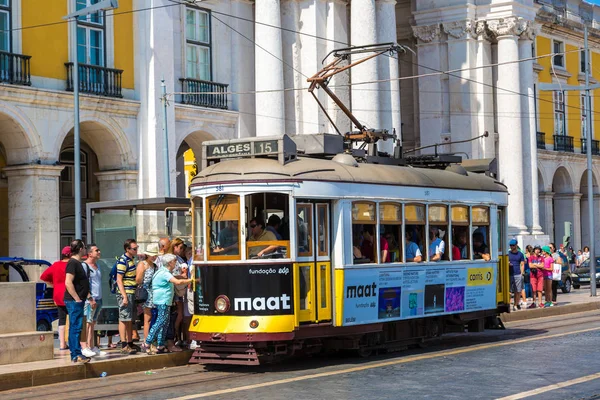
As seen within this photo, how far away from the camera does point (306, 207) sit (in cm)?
1647

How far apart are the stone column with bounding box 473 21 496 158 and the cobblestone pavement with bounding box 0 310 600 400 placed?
84.1 feet

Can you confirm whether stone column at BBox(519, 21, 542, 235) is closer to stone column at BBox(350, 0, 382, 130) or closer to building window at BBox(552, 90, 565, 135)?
stone column at BBox(350, 0, 382, 130)

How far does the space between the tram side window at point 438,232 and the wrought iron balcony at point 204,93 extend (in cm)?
1550

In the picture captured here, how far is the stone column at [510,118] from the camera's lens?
43.9 m

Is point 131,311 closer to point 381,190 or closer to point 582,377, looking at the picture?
point 381,190

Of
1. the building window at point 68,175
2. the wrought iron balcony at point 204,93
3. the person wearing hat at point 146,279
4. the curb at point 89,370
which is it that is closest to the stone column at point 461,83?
the wrought iron balcony at point 204,93

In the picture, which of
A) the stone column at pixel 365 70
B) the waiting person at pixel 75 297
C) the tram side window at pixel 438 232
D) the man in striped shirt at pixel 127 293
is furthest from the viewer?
the stone column at pixel 365 70

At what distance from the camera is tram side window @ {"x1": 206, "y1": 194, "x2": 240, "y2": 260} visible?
53.2ft

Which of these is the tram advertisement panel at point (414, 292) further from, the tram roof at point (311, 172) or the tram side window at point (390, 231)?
the tram roof at point (311, 172)

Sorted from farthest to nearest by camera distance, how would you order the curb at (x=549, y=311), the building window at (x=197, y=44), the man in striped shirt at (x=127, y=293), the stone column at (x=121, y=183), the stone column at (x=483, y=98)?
the stone column at (x=483, y=98) < the building window at (x=197, y=44) < the stone column at (x=121, y=183) < the curb at (x=549, y=311) < the man in striped shirt at (x=127, y=293)

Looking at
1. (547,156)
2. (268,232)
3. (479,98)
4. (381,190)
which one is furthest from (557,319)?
(547,156)

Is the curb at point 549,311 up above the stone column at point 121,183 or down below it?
below

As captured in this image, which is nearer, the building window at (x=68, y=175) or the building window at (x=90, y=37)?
the building window at (x=90, y=37)

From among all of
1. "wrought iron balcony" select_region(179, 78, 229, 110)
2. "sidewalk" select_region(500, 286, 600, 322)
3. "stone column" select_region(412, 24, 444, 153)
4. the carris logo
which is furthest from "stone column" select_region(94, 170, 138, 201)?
the carris logo
